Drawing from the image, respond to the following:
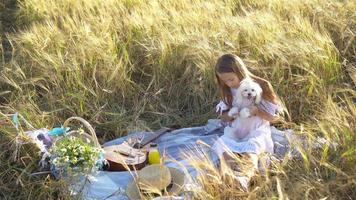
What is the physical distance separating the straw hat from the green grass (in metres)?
0.69

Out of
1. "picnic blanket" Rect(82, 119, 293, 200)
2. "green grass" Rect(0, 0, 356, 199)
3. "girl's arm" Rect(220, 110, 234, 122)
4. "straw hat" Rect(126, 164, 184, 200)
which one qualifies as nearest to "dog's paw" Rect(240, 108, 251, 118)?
"girl's arm" Rect(220, 110, 234, 122)

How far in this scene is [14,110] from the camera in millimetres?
3859

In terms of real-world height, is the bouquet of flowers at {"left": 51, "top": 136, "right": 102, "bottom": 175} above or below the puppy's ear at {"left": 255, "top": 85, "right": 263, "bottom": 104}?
below

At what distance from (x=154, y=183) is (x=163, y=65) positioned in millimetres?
1453

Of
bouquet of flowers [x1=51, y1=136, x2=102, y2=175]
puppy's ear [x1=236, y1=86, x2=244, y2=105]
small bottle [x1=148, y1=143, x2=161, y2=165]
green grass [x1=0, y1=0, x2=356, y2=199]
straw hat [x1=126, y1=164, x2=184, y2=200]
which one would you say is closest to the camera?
straw hat [x1=126, y1=164, x2=184, y2=200]

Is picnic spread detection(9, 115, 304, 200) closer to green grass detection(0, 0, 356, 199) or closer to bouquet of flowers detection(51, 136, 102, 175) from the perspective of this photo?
bouquet of flowers detection(51, 136, 102, 175)

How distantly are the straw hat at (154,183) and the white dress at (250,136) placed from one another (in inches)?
13.0

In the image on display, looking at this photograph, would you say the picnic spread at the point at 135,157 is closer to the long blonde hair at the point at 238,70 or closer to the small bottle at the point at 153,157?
the small bottle at the point at 153,157

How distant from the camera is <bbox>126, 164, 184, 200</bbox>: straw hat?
9.97ft

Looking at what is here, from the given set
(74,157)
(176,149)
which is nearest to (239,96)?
(176,149)

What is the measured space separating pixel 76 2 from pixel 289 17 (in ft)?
6.52

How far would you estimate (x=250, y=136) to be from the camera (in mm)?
3344

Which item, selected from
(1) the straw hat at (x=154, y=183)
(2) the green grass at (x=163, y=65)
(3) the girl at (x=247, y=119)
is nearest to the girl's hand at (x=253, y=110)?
(3) the girl at (x=247, y=119)

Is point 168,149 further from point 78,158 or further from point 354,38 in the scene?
point 354,38
